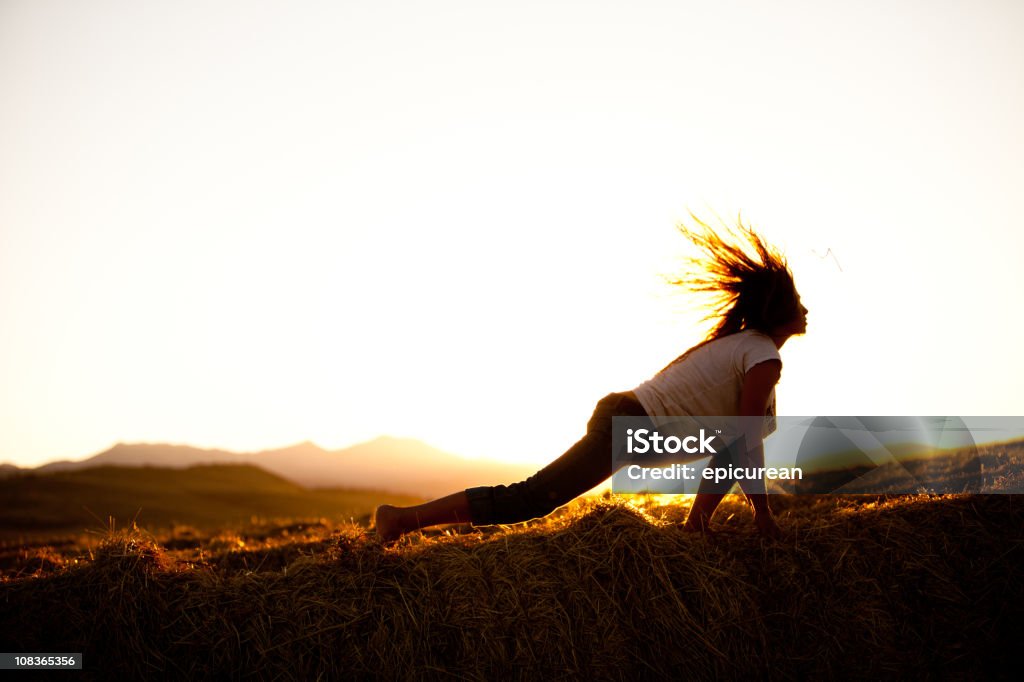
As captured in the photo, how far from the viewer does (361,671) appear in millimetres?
3215

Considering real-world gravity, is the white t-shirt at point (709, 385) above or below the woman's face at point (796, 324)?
below

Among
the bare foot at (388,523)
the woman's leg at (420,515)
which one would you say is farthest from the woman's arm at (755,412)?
the bare foot at (388,523)

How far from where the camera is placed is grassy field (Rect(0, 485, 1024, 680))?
10.7ft

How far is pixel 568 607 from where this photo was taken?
11.1 feet

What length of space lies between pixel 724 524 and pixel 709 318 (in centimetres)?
136

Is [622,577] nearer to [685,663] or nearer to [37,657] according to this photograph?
[685,663]

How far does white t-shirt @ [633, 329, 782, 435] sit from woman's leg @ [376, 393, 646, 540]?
0.50 feet

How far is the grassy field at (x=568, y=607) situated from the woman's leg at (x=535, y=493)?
1.08ft

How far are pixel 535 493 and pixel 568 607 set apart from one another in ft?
2.39

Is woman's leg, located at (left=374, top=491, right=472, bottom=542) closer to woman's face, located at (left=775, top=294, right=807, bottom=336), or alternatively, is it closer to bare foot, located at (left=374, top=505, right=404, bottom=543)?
bare foot, located at (left=374, top=505, right=404, bottom=543)

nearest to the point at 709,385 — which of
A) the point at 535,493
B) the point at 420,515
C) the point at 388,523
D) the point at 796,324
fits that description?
the point at 796,324

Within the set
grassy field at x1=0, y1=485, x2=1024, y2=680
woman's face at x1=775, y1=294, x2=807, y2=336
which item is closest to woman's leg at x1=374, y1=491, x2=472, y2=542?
grassy field at x1=0, y1=485, x2=1024, y2=680

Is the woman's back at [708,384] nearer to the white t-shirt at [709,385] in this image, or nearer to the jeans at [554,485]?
the white t-shirt at [709,385]

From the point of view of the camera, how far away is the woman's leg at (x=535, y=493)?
3949mm
